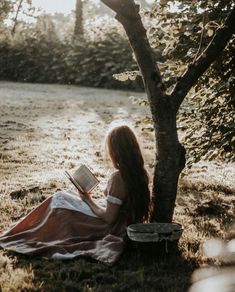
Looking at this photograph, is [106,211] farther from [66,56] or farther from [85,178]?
[66,56]

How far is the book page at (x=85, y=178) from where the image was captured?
493 cm

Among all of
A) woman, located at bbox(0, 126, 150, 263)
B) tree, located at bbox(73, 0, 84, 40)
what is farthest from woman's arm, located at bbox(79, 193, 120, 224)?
tree, located at bbox(73, 0, 84, 40)

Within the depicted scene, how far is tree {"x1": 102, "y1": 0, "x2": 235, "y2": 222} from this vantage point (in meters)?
4.82

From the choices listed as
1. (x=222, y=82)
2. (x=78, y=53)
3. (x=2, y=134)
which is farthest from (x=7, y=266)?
(x=78, y=53)

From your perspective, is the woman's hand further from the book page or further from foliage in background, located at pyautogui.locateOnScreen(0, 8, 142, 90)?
foliage in background, located at pyautogui.locateOnScreen(0, 8, 142, 90)

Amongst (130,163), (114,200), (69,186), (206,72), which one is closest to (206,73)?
(206,72)

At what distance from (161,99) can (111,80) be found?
58.4ft

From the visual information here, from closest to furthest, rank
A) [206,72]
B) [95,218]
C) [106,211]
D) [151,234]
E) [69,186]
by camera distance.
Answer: [151,234] → [106,211] → [95,218] → [206,72] → [69,186]

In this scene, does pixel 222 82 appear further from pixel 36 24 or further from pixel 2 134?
pixel 36 24

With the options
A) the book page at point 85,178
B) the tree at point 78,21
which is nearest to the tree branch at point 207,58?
the book page at point 85,178

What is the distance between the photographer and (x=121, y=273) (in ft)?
14.5

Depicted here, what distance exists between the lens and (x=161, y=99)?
4.86 m

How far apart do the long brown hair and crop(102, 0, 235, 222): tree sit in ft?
0.51

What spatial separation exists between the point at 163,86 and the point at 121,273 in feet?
5.38
